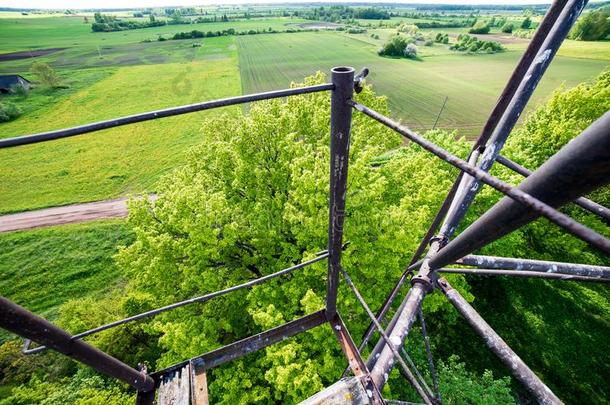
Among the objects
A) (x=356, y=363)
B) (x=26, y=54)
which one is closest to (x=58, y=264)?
(x=356, y=363)

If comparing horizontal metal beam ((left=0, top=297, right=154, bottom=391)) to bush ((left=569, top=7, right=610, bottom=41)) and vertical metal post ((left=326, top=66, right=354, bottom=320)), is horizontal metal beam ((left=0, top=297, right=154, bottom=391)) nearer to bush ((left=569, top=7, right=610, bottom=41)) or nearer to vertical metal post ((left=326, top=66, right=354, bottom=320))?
vertical metal post ((left=326, top=66, right=354, bottom=320))

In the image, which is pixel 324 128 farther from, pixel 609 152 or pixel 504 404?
pixel 609 152

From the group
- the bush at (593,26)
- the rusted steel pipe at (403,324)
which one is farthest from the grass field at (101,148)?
the bush at (593,26)

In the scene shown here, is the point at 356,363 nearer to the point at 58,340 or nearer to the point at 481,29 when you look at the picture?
the point at 58,340

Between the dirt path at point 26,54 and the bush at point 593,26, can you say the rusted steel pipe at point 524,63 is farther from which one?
the dirt path at point 26,54

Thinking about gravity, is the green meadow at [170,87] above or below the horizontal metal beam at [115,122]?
below

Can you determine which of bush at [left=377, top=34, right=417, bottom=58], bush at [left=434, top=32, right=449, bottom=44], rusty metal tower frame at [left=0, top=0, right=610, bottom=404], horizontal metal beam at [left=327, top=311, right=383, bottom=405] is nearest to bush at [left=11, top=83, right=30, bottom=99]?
rusty metal tower frame at [left=0, top=0, right=610, bottom=404]
